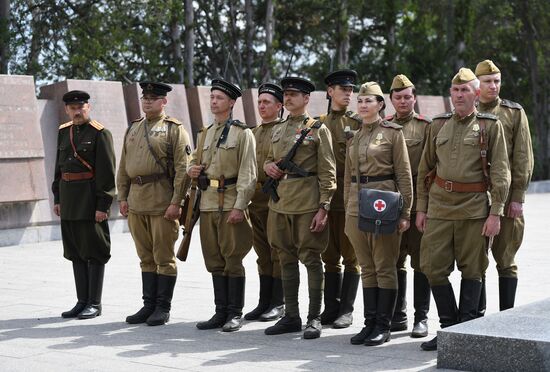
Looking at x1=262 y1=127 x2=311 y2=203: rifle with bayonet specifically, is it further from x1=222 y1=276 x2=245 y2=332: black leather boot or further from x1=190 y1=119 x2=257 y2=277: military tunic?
x1=222 y1=276 x2=245 y2=332: black leather boot

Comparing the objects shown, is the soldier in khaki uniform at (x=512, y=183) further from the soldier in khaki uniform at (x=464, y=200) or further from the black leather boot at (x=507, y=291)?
the soldier in khaki uniform at (x=464, y=200)

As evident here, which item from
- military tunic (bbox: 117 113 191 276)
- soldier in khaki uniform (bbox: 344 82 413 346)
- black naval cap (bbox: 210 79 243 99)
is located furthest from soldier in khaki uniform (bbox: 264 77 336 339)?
military tunic (bbox: 117 113 191 276)

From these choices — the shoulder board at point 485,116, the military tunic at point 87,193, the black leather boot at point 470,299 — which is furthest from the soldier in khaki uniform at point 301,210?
the military tunic at point 87,193

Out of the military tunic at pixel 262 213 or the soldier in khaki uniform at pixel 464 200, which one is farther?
the military tunic at pixel 262 213

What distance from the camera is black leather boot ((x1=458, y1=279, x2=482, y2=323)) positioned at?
22.6 ft

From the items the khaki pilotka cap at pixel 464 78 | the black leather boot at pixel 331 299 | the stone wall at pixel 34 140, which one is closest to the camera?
the khaki pilotka cap at pixel 464 78

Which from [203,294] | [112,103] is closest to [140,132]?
[203,294]

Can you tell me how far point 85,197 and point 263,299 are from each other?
172 cm

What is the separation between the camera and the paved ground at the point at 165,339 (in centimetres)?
644

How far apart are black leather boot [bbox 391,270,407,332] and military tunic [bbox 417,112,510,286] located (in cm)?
73

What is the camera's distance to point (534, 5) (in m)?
31.8

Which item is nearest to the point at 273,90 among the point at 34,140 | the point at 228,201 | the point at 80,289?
the point at 228,201

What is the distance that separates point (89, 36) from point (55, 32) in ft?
4.48

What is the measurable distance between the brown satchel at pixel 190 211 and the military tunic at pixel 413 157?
154 cm
